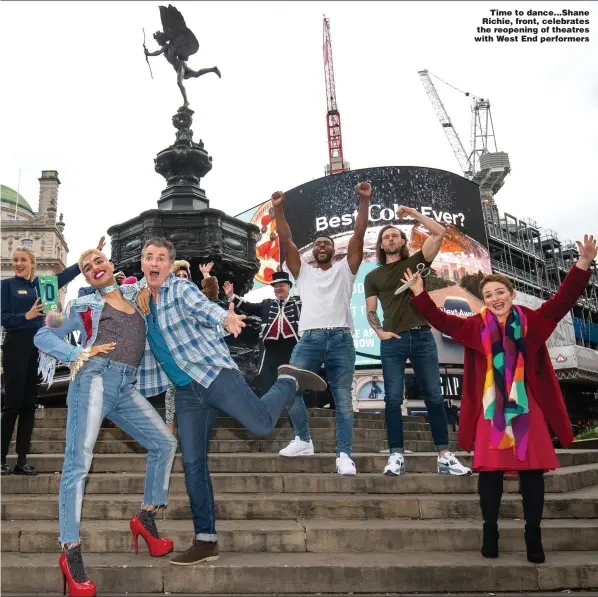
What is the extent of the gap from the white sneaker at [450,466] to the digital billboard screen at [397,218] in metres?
28.8

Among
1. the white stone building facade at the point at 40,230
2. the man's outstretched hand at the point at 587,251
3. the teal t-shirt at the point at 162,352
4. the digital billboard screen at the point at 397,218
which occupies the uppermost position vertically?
the white stone building facade at the point at 40,230

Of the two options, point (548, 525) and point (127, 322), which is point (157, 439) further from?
point (548, 525)

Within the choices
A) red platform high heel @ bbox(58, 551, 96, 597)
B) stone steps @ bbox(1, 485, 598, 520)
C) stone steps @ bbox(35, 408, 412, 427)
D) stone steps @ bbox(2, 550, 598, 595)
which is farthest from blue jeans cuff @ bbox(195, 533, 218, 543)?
stone steps @ bbox(35, 408, 412, 427)

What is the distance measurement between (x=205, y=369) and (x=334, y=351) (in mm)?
1706

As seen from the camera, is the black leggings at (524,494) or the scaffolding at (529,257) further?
the scaffolding at (529,257)

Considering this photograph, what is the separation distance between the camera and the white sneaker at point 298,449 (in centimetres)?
509

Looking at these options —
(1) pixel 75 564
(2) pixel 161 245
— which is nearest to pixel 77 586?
(1) pixel 75 564

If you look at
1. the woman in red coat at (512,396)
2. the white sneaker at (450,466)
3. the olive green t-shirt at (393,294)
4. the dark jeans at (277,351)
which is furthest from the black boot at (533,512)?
the dark jeans at (277,351)

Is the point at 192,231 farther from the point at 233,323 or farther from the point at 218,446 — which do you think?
the point at 233,323

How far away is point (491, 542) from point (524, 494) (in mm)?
354

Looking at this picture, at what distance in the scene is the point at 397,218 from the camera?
34.2m

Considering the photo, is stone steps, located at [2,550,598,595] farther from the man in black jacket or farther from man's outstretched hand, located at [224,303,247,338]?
the man in black jacket

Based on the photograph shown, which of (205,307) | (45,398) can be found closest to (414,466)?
(205,307)

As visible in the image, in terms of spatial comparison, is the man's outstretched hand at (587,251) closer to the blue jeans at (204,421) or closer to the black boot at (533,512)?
the black boot at (533,512)
